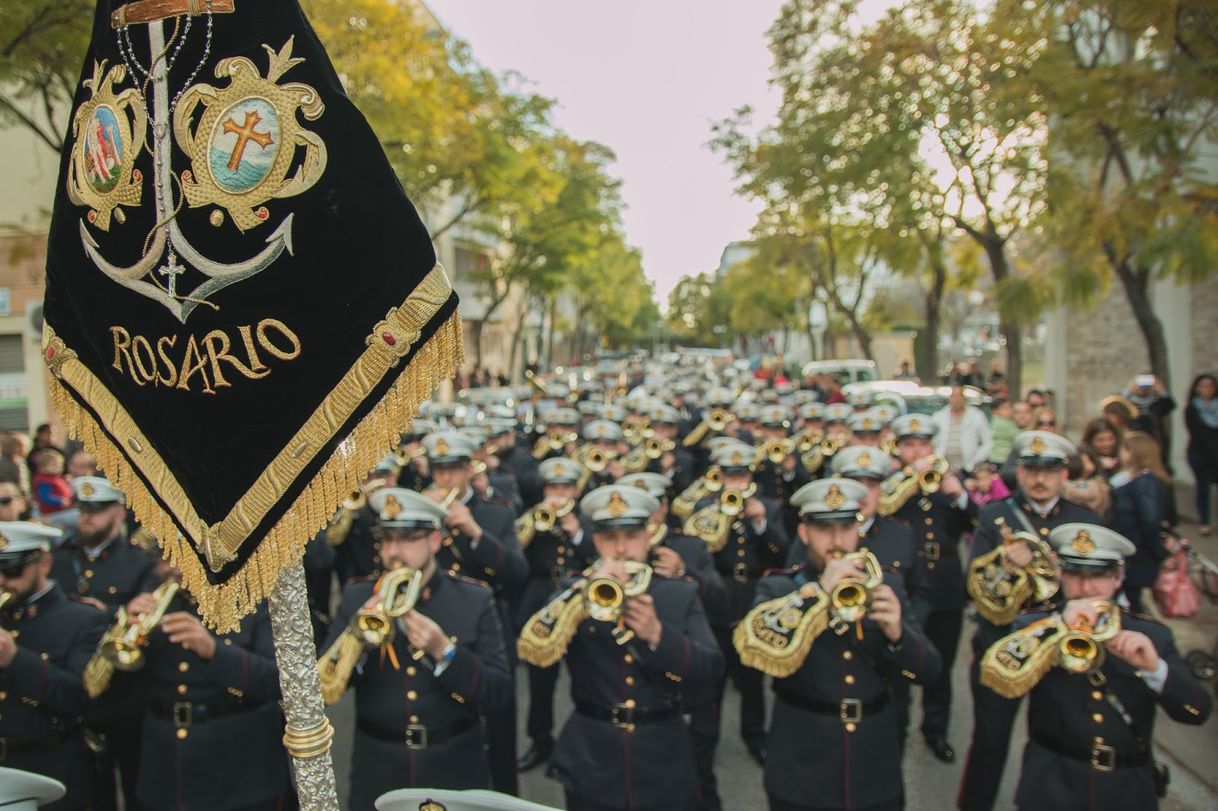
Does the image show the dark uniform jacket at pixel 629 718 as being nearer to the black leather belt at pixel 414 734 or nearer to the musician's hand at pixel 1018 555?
the black leather belt at pixel 414 734

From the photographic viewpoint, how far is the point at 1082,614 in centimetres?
394

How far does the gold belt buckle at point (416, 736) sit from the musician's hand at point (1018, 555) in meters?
3.59

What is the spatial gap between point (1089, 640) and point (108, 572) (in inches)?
216

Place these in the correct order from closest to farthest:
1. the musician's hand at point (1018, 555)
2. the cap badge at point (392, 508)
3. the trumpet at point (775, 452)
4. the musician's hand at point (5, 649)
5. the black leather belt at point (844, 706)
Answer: the musician's hand at point (5, 649) → the black leather belt at point (844, 706) → the cap badge at point (392, 508) → the musician's hand at point (1018, 555) → the trumpet at point (775, 452)

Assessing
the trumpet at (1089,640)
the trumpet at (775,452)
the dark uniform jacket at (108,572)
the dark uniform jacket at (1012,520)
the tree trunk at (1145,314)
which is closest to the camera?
the trumpet at (1089,640)

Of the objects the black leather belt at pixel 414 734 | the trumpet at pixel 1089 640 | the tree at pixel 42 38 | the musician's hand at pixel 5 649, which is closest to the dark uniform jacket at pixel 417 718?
the black leather belt at pixel 414 734

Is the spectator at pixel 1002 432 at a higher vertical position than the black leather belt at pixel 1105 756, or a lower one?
higher

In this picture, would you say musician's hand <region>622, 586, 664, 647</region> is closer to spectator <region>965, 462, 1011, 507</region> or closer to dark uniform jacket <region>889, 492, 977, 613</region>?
dark uniform jacket <region>889, 492, 977, 613</region>

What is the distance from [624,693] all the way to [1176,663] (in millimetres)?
2436

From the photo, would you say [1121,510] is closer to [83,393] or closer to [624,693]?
[624,693]

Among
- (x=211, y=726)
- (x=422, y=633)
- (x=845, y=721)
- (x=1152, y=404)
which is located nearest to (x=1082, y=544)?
(x=845, y=721)

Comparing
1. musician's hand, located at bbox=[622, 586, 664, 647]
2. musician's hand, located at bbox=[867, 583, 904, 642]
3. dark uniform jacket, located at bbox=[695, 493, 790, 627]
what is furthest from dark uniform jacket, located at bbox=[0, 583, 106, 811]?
dark uniform jacket, located at bbox=[695, 493, 790, 627]

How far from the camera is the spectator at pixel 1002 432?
1176 cm

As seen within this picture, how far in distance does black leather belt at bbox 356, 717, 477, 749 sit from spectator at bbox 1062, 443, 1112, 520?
4.59 meters
